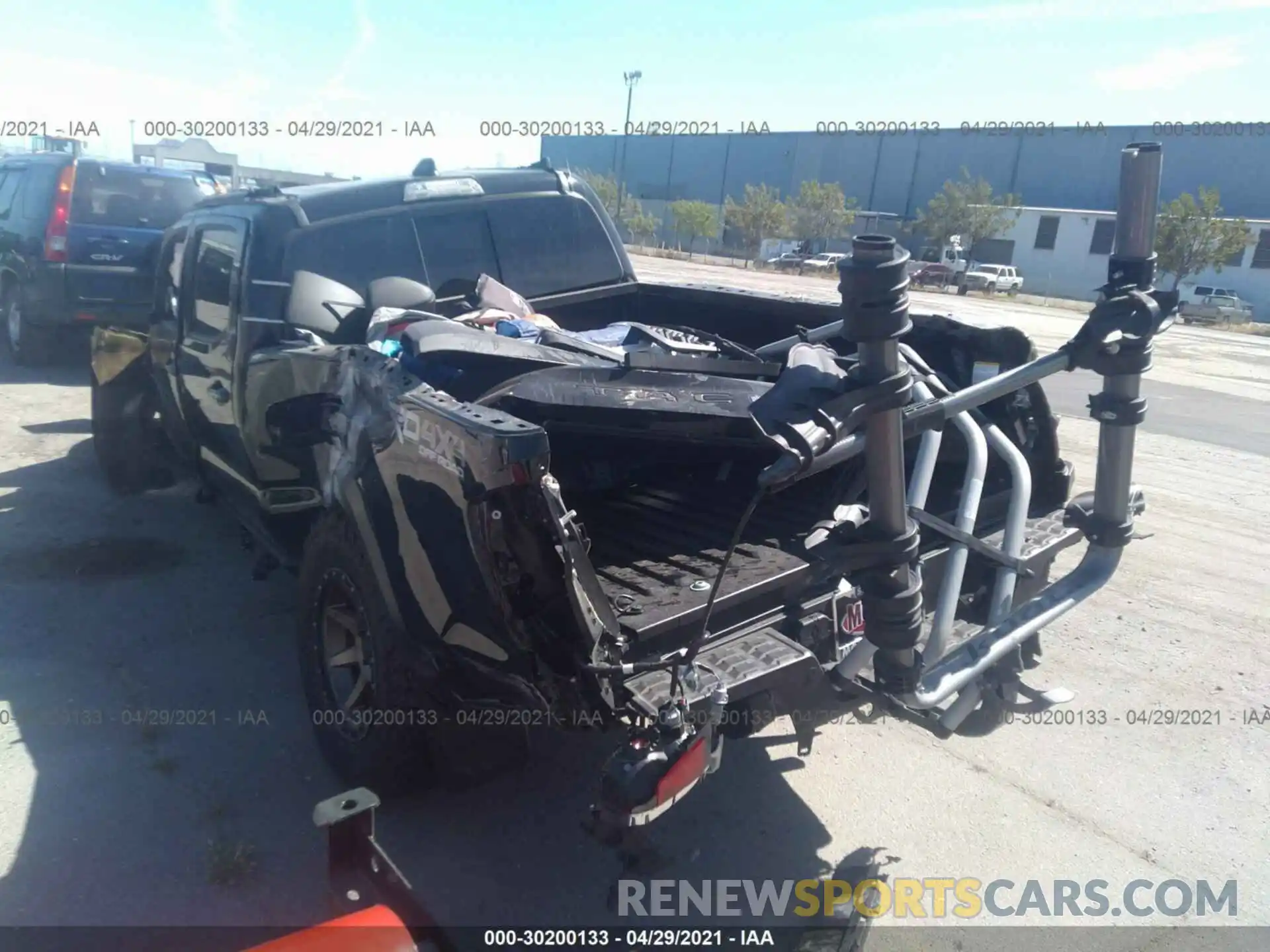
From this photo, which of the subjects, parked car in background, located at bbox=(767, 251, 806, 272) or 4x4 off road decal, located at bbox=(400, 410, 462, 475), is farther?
parked car in background, located at bbox=(767, 251, 806, 272)

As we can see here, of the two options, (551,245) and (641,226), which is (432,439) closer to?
(551,245)

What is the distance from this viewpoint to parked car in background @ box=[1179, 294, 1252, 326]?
36.8m

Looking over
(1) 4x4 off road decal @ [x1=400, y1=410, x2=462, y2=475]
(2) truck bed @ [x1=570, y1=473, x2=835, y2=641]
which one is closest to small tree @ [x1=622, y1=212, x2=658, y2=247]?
(2) truck bed @ [x1=570, y1=473, x2=835, y2=641]

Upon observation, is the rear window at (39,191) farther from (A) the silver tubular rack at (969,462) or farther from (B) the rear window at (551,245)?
(A) the silver tubular rack at (969,462)

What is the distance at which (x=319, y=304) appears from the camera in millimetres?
4430

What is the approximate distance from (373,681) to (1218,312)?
4156 cm

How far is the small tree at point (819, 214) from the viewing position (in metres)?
55.1

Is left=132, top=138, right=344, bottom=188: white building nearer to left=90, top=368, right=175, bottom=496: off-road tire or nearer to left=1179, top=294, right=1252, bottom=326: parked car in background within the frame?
left=90, top=368, right=175, bottom=496: off-road tire

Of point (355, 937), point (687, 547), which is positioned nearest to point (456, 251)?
point (687, 547)

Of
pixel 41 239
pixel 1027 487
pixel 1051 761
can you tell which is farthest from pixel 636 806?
pixel 41 239

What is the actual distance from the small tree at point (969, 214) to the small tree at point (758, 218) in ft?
25.4

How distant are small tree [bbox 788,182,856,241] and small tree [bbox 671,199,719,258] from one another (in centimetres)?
457

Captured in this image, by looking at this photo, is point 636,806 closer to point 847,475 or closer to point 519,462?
point 519,462

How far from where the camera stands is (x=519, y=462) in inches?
96.0
